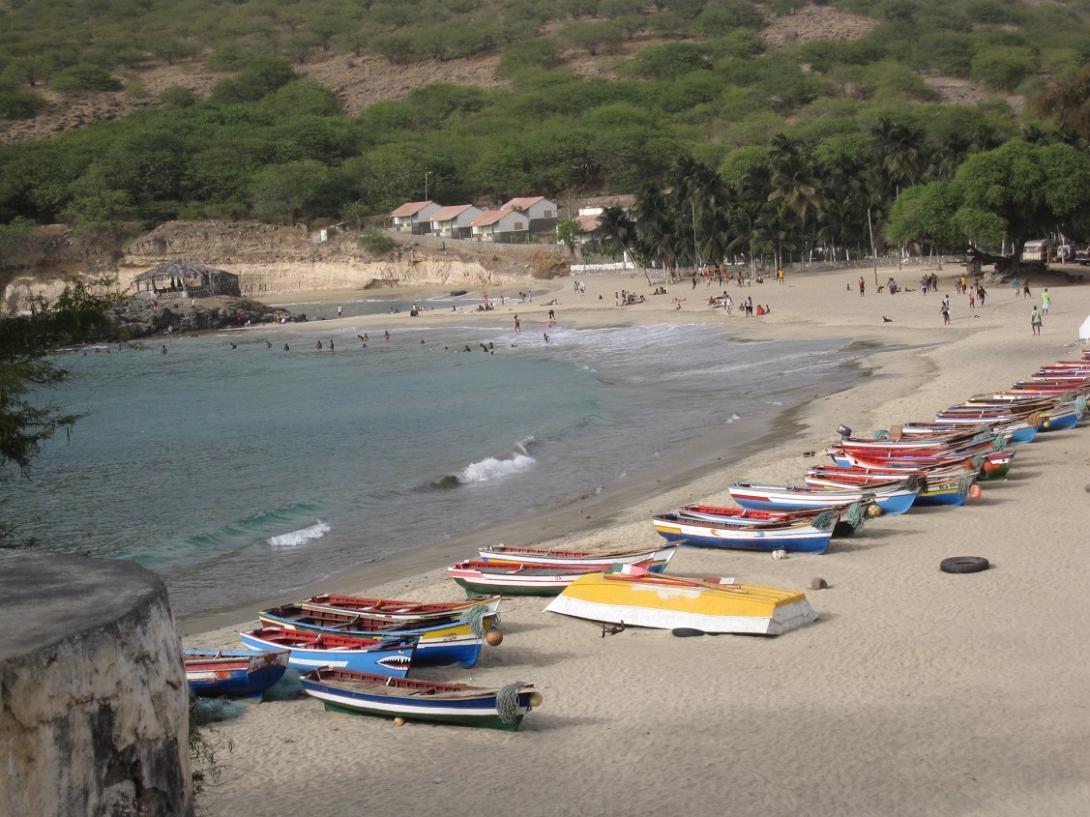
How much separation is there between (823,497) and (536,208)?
9168cm

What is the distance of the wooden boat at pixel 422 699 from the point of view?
36.5 ft

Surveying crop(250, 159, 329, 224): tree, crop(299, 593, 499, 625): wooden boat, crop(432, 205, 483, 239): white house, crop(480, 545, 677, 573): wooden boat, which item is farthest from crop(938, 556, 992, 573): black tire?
crop(250, 159, 329, 224): tree

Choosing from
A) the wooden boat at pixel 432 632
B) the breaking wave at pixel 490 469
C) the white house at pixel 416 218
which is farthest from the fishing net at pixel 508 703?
the white house at pixel 416 218

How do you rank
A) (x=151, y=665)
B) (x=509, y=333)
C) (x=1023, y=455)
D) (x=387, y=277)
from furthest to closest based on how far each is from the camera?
1. (x=387, y=277)
2. (x=509, y=333)
3. (x=1023, y=455)
4. (x=151, y=665)

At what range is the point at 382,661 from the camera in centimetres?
1267

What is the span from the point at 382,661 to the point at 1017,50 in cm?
17896

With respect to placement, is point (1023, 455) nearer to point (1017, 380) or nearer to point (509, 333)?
point (1017, 380)

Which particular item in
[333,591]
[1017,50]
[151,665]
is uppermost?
[1017,50]

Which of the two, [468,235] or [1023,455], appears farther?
[468,235]

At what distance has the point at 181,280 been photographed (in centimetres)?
9094

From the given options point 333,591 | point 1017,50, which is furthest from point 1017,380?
point 1017,50

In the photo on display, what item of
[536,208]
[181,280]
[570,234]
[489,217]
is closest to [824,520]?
[570,234]

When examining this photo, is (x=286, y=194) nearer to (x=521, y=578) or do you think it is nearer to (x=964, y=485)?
(x=964, y=485)

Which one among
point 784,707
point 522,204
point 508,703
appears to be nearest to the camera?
point 508,703
